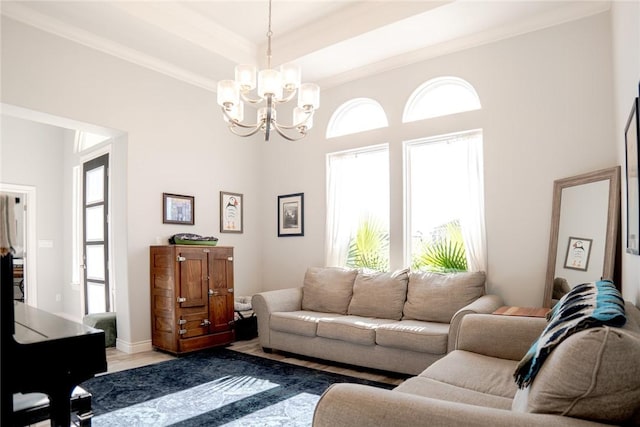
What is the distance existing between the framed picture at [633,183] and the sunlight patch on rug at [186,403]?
262 cm

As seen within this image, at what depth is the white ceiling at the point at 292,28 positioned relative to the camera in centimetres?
363

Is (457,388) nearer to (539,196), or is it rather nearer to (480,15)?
(539,196)

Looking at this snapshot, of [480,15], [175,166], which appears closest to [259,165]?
[175,166]

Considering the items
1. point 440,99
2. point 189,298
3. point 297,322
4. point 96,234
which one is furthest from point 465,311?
point 96,234

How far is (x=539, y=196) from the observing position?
372 cm

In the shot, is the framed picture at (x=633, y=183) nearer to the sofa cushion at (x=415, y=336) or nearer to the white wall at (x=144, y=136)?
the sofa cushion at (x=415, y=336)

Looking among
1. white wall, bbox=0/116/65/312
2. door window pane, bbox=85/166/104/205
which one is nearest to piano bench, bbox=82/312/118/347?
door window pane, bbox=85/166/104/205

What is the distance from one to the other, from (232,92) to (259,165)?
2809 mm

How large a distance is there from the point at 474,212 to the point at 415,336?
4.80 ft

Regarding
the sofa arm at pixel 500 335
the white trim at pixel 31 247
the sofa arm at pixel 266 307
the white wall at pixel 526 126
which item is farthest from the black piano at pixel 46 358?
the white trim at pixel 31 247

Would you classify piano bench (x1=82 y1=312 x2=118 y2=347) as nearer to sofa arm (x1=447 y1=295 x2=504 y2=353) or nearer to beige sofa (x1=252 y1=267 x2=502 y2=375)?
beige sofa (x1=252 y1=267 x2=502 y2=375)

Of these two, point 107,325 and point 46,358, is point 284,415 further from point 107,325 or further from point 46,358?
point 107,325

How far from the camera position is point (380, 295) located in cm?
410

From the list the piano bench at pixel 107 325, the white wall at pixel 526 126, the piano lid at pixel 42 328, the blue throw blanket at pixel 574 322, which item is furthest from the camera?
the piano bench at pixel 107 325
